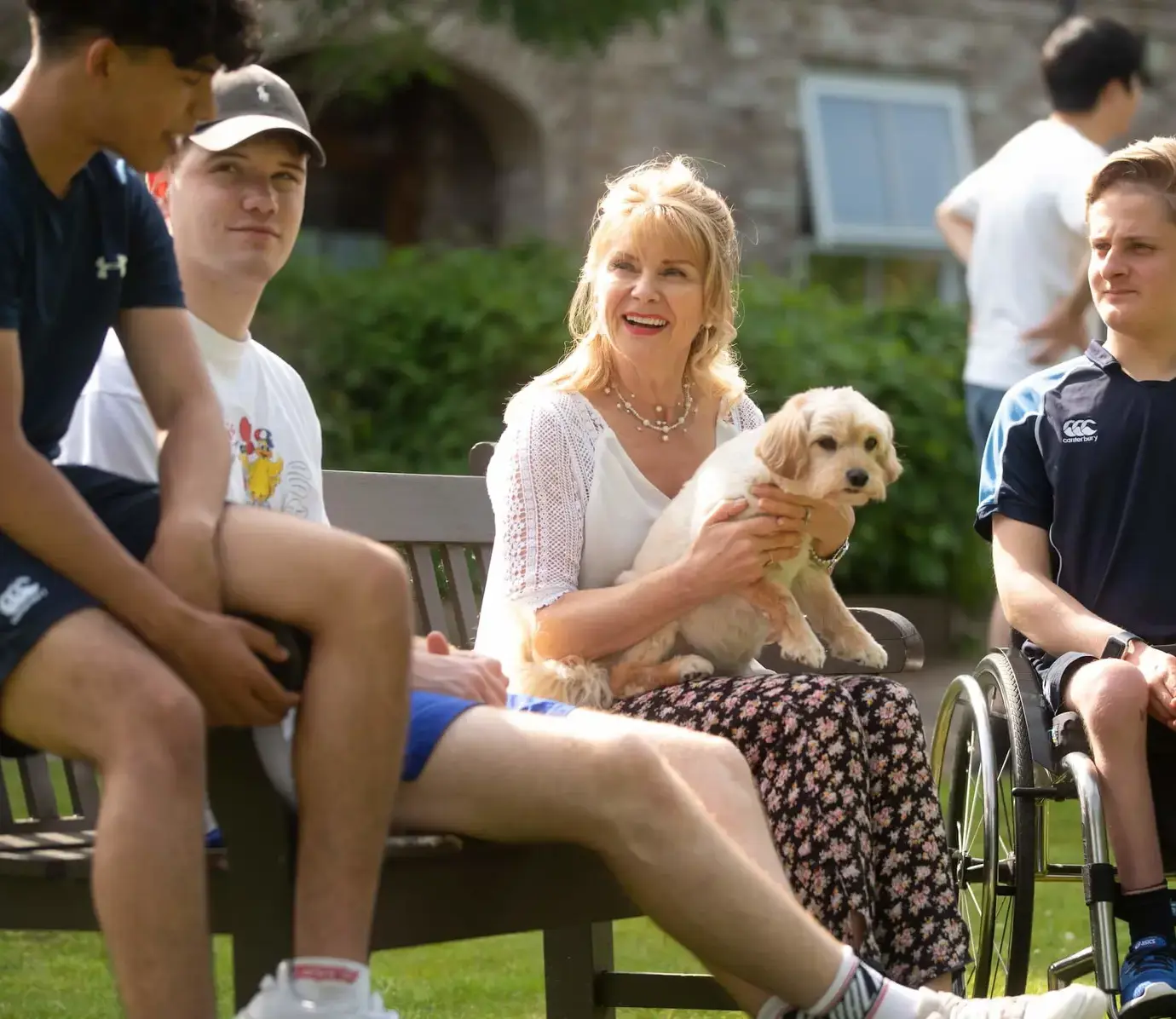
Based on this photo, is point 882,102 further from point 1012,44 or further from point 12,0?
point 12,0

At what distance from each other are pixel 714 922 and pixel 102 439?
1.13 metres

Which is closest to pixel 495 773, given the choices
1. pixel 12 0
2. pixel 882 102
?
pixel 12 0

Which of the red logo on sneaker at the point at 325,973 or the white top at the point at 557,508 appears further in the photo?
the white top at the point at 557,508

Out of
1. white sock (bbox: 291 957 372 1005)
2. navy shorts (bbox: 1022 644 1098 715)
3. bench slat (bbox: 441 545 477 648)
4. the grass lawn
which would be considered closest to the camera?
white sock (bbox: 291 957 372 1005)

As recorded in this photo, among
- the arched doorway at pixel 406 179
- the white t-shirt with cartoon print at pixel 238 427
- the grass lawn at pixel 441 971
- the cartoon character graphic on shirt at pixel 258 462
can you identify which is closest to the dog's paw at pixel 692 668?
the white t-shirt with cartoon print at pixel 238 427

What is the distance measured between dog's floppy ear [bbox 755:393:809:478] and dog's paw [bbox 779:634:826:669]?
32 centimetres

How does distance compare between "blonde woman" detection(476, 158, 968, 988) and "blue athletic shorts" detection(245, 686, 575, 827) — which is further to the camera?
"blonde woman" detection(476, 158, 968, 988)

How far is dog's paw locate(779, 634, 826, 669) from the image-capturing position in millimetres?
3715

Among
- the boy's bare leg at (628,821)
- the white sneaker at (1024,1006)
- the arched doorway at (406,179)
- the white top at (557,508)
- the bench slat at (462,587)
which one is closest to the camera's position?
the boy's bare leg at (628,821)

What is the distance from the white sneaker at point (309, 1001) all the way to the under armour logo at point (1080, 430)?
1.99m

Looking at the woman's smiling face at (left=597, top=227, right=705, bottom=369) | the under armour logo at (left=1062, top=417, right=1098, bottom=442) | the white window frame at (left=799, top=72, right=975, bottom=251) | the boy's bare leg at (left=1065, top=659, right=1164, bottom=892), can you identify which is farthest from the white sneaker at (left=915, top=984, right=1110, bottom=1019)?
the white window frame at (left=799, top=72, right=975, bottom=251)

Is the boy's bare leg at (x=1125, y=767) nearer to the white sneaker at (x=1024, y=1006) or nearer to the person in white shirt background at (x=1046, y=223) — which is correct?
the white sneaker at (x=1024, y=1006)

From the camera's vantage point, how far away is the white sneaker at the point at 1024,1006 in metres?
2.66

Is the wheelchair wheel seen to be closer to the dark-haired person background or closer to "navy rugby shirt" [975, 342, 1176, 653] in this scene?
"navy rugby shirt" [975, 342, 1176, 653]
